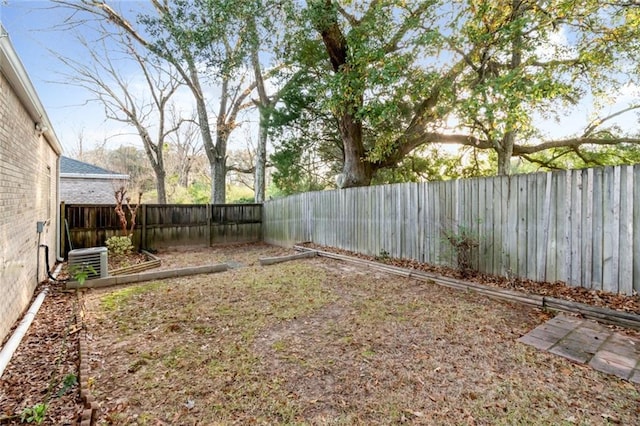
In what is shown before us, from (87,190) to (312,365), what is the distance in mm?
14480

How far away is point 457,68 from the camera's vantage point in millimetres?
6461

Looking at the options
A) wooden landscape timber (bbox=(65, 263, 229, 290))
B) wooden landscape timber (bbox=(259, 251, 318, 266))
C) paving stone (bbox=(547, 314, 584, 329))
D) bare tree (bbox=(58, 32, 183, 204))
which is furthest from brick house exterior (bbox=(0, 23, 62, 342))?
bare tree (bbox=(58, 32, 183, 204))

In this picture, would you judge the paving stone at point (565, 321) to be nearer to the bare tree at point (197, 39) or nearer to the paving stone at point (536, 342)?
the paving stone at point (536, 342)

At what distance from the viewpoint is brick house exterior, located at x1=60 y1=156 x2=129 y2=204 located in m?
12.2

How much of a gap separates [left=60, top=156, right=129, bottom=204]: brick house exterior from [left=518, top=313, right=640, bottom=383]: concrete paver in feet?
47.0

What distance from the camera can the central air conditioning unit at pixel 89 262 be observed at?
4438 millimetres

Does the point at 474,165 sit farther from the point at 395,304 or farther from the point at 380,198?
the point at 395,304

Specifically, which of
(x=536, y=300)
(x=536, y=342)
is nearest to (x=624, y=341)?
(x=536, y=342)

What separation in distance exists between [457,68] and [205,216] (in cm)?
782

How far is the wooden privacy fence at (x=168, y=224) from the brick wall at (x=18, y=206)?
2886mm

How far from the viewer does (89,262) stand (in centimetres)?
455

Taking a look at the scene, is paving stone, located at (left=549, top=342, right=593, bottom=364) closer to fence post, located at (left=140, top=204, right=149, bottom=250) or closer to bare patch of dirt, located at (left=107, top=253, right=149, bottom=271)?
bare patch of dirt, located at (left=107, top=253, right=149, bottom=271)

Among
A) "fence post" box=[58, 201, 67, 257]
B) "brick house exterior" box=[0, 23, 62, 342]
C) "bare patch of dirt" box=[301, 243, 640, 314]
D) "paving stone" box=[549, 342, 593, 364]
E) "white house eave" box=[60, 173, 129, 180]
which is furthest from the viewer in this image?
"white house eave" box=[60, 173, 129, 180]

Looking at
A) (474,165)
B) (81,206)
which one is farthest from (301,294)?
(474,165)
